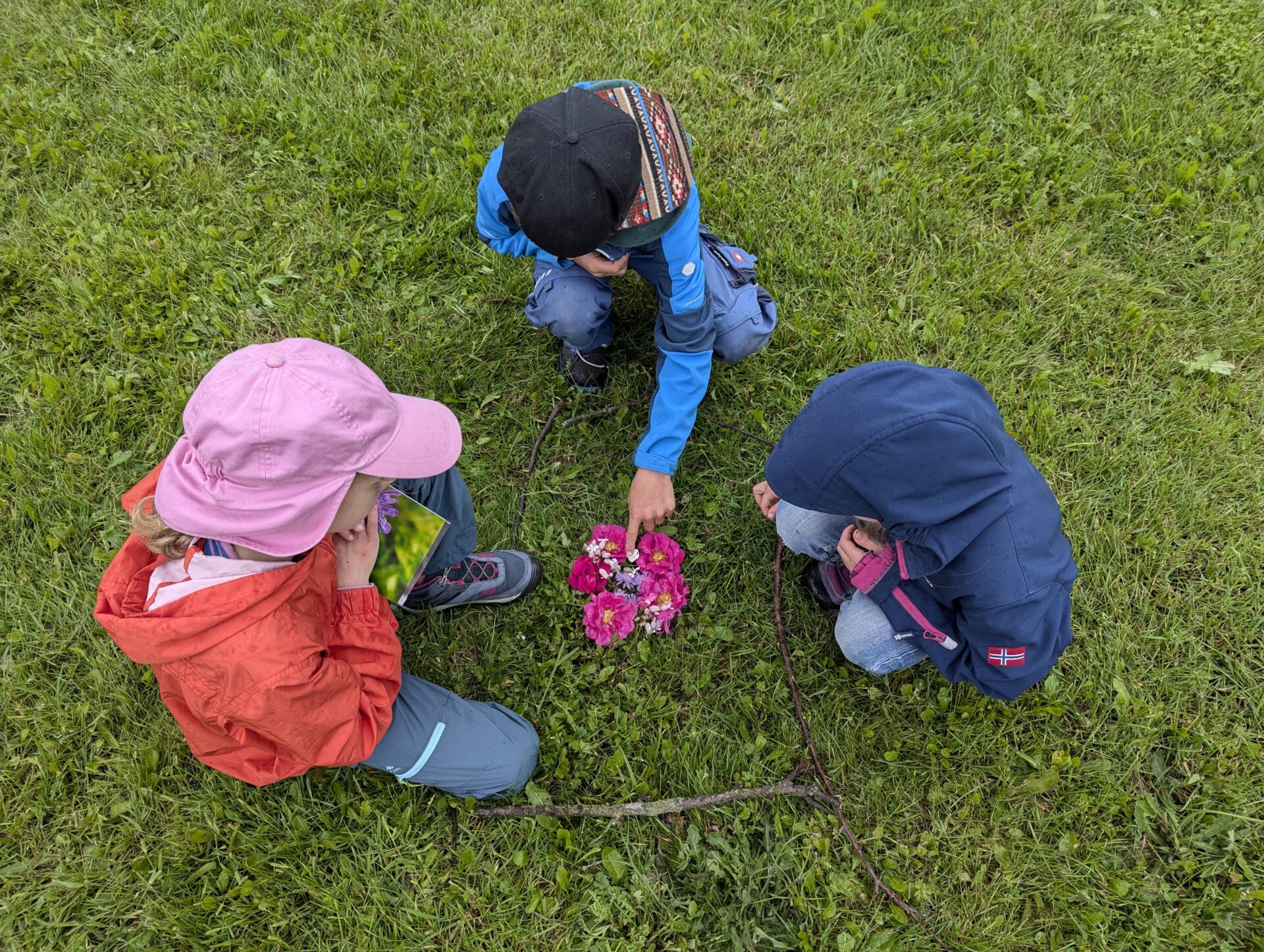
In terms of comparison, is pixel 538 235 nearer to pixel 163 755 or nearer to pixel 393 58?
pixel 163 755

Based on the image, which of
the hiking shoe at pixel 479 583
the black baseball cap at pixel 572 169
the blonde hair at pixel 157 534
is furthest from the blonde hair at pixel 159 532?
the hiking shoe at pixel 479 583

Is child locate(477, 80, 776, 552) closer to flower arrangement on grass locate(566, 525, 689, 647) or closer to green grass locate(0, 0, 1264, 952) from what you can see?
flower arrangement on grass locate(566, 525, 689, 647)

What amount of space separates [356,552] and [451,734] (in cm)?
68

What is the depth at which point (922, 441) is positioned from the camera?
1.67 meters

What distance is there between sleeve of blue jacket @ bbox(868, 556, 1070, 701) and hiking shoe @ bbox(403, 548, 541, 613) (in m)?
1.19

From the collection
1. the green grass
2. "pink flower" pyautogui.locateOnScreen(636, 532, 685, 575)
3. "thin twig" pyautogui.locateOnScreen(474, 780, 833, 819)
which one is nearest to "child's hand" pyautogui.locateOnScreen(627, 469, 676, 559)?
"pink flower" pyautogui.locateOnScreen(636, 532, 685, 575)

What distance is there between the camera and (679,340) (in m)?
2.45

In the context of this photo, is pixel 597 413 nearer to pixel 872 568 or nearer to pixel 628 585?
pixel 628 585

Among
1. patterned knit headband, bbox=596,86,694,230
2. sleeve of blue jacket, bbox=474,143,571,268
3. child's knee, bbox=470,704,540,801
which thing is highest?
patterned knit headband, bbox=596,86,694,230

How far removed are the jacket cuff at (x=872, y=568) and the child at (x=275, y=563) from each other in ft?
3.96

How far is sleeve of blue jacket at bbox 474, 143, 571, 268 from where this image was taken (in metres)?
2.45

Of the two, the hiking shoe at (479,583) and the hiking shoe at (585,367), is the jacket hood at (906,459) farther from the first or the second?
the hiking shoe at (585,367)

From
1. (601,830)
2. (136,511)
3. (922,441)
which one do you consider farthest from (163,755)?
(922,441)

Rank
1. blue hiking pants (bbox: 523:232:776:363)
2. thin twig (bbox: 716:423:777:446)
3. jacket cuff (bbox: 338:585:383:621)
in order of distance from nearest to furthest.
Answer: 1. jacket cuff (bbox: 338:585:383:621)
2. blue hiking pants (bbox: 523:232:776:363)
3. thin twig (bbox: 716:423:777:446)
